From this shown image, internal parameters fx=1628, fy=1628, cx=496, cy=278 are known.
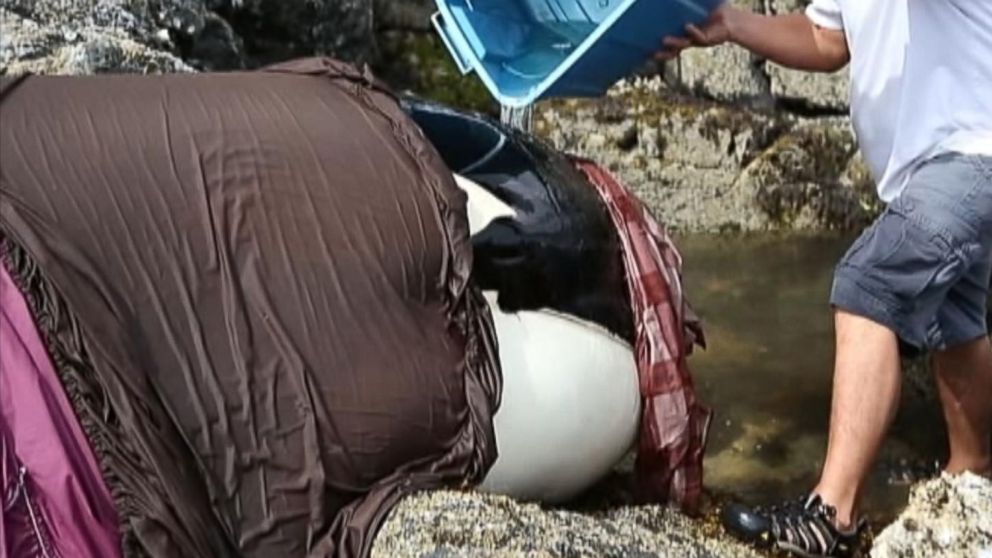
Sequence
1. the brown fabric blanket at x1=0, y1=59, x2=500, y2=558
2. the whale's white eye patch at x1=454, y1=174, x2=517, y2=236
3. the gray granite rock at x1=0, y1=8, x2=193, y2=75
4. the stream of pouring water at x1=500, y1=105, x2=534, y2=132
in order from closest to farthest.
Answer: the brown fabric blanket at x1=0, y1=59, x2=500, y2=558
the whale's white eye patch at x1=454, y1=174, x2=517, y2=236
the gray granite rock at x1=0, y1=8, x2=193, y2=75
the stream of pouring water at x1=500, y1=105, x2=534, y2=132

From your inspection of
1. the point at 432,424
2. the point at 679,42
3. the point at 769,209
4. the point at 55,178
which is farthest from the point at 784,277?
the point at 55,178

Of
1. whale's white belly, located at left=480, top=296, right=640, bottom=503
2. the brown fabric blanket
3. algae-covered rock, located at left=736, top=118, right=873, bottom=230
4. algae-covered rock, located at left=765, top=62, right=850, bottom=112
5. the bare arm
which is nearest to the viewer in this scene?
the brown fabric blanket

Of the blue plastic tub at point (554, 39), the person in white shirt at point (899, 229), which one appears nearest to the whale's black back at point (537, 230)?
the blue plastic tub at point (554, 39)

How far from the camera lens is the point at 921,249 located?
11.4ft

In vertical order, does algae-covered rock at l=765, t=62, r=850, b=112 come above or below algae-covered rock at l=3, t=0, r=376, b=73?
below

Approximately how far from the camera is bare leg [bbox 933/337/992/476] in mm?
3885

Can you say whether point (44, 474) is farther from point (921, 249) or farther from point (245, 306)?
point (921, 249)

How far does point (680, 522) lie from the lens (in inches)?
139

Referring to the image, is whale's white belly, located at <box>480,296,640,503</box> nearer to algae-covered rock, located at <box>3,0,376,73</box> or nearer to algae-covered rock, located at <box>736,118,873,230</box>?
algae-covered rock, located at <box>3,0,376,73</box>

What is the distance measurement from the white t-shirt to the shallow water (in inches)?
36.2

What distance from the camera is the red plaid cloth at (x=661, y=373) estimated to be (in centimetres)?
360

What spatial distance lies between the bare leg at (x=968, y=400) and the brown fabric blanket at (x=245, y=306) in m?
1.26

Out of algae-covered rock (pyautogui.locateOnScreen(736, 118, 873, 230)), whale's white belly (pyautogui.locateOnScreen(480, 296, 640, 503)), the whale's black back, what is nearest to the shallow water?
algae-covered rock (pyautogui.locateOnScreen(736, 118, 873, 230))

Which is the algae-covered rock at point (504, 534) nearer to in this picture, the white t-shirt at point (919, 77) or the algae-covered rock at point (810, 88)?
the white t-shirt at point (919, 77)
